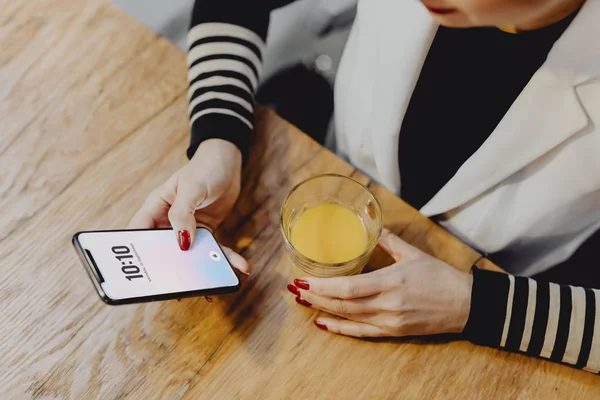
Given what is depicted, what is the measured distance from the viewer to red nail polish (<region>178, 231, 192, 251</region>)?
2.23 ft

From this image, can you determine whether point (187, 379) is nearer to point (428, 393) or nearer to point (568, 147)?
point (428, 393)

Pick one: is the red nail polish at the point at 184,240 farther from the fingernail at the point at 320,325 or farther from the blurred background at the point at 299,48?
the blurred background at the point at 299,48

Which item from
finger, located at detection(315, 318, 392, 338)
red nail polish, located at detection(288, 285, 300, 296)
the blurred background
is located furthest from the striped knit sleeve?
the blurred background

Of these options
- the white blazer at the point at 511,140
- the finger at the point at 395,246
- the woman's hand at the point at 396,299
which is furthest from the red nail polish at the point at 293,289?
the white blazer at the point at 511,140

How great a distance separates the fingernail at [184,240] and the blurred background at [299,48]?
54 cm

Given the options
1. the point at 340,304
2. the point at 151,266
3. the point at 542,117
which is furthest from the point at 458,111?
the point at 151,266

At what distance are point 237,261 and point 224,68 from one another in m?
0.31

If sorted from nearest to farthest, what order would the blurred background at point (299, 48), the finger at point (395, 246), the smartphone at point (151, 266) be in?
the smartphone at point (151, 266) < the finger at point (395, 246) < the blurred background at point (299, 48)

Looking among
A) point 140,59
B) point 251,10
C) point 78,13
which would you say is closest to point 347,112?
point 251,10

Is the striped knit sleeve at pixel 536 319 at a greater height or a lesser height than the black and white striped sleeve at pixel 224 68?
lesser

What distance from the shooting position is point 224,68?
0.84 metres

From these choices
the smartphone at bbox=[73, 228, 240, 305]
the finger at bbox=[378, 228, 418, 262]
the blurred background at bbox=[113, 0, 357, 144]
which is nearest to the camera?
the smartphone at bbox=[73, 228, 240, 305]

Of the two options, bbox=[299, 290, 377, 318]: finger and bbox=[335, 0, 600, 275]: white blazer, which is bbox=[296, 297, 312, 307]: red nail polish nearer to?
bbox=[299, 290, 377, 318]: finger

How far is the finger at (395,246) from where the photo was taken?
0.72 m
